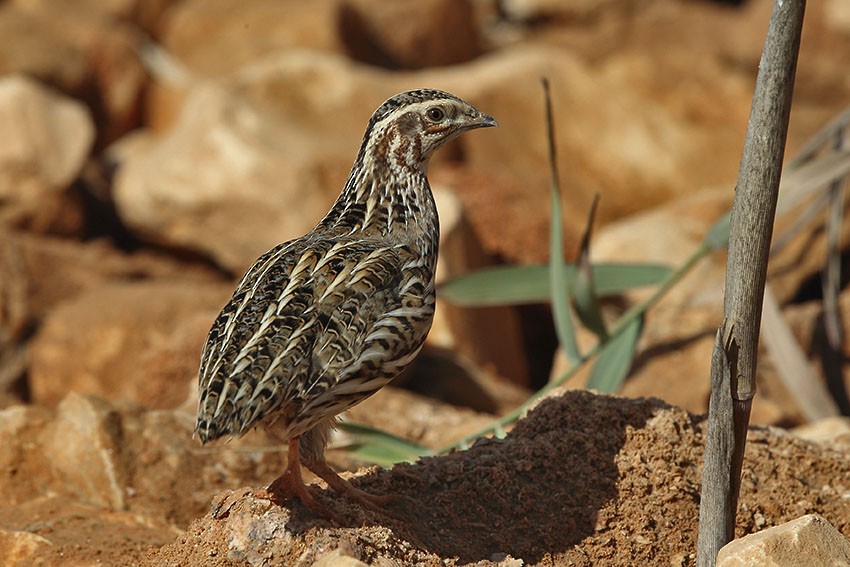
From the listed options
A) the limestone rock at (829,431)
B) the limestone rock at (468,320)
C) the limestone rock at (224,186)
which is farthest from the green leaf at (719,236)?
the limestone rock at (224,186)

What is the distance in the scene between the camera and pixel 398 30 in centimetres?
1769

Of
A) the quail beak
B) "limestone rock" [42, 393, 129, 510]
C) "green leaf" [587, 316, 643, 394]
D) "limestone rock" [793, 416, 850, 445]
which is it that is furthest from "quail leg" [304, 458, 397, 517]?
"green leaf" [587, 316, 643, 394]

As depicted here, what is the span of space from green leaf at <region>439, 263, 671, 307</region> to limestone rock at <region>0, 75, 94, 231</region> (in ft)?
19.2

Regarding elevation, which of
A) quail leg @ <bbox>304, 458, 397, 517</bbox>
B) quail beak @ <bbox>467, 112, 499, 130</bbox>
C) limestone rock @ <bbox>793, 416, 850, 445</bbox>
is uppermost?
quail beak @ <bbox>467, 112, 499, 130</bbox>

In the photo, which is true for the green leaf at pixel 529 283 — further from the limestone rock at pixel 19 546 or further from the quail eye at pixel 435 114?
the limestone rock at pixel 19 546

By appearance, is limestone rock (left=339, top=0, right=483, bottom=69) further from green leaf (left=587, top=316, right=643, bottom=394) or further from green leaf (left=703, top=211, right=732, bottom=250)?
green leaf (left=587, top=316, right=643, bottom=394)

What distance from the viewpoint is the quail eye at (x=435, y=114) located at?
596cm

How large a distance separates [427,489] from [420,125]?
Answer: 5.94 ft

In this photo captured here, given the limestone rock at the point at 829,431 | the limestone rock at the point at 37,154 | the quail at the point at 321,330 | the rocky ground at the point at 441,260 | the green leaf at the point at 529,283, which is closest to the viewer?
the quail at the point at 321,330

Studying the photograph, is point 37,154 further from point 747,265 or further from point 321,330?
point 747,265

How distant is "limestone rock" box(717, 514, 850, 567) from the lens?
4312 mm

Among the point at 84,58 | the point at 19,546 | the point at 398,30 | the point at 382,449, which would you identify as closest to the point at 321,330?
the point at 19,546

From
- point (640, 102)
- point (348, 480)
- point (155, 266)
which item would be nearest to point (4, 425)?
point (348, 480)

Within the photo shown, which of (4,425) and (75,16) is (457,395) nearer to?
(4,425)
